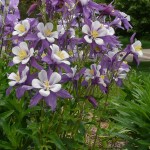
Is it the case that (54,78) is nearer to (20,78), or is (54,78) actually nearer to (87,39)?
(20,78)

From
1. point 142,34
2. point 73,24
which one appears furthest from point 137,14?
point 73,24

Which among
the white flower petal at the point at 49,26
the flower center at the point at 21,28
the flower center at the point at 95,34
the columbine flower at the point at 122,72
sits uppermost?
the white flower petal at the point at 49,26

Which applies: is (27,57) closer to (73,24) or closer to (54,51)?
(54,51)

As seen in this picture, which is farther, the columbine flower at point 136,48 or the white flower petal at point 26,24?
the columbine flower at point 136,48

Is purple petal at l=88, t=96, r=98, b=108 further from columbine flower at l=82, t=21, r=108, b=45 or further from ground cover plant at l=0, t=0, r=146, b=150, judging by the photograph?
columbine flower at l=82, t=21, r=108, b=45

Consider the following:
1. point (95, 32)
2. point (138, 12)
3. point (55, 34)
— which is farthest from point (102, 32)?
point (138, 12)

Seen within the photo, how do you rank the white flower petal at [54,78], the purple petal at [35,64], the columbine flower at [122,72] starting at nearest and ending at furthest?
1. the white flower petal at [54,78]
2. the purple petal at [35,64]
3. the columbine flower at [122,72]

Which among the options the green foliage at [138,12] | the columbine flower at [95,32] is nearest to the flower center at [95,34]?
the columbine flower at [95,32]

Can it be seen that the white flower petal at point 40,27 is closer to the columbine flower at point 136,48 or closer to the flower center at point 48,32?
the flower center at point 48,32
